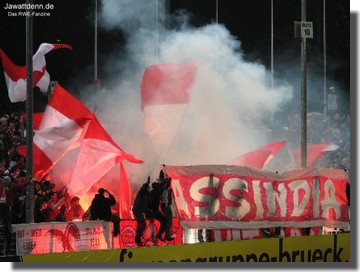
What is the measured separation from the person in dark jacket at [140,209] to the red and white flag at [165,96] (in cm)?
77

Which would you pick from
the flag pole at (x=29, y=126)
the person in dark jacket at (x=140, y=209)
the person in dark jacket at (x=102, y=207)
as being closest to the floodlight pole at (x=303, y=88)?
the person in dark jacket at (x=140, y=209)

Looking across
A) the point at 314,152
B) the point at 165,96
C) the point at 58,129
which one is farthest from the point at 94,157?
the point at 314,152

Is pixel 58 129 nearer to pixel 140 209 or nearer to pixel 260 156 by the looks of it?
pixel 140 209

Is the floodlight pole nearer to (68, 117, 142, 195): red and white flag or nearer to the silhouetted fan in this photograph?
(68, 117, 142, 195): red and white flag

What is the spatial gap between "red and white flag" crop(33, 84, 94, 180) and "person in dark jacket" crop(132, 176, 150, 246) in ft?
3.67

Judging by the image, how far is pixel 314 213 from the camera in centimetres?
1473

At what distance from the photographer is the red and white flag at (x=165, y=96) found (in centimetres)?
Answer: 1362

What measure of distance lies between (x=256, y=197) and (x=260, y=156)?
25.6 inches

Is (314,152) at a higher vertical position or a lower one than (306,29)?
lower

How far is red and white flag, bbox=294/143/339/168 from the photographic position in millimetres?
14828

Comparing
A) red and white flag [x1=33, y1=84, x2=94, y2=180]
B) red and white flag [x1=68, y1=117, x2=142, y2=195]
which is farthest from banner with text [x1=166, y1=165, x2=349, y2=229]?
red and white flag [x1=33, y1=84, x2=94, y2=180]

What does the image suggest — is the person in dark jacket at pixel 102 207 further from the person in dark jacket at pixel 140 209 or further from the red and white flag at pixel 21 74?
the red and white flag at pixel 21 74

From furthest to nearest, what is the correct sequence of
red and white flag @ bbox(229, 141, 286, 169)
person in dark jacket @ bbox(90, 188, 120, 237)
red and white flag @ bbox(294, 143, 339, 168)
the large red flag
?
1. red and white flag @ bbox(294, 143, 339, 168)
2. red and white flag @ bbox(229, 141, 286, 169)
3. the large red flag
4. person in dark jacket @ bbox(90, 188, 120, 237)

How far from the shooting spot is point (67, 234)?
12.7 metres
